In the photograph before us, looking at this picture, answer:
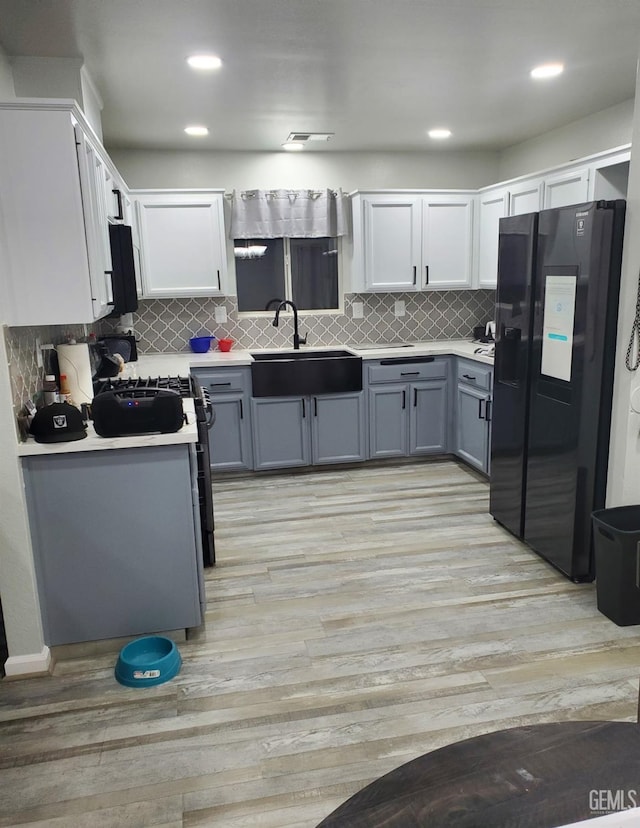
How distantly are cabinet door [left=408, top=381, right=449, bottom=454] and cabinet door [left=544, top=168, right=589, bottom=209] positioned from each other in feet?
5.13

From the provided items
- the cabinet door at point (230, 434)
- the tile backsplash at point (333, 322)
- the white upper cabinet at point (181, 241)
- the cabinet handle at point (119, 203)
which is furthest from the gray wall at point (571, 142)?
the cabinet handle at point (119, 203)

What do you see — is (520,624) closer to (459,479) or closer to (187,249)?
(459,479)

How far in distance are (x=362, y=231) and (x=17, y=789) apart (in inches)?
172

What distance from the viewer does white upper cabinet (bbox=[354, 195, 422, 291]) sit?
5199 millimetres

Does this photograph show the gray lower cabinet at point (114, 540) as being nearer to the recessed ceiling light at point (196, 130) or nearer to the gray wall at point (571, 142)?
the recessed ceiling light at point (196, 130)

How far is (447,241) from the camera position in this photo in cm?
535

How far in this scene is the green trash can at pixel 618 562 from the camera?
8.77ft

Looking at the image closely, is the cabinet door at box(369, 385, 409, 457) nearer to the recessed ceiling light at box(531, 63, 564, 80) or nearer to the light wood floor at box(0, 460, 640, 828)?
the light wood floor at box(0, 460, 640, 828)

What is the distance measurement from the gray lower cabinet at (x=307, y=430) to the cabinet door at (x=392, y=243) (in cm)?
104

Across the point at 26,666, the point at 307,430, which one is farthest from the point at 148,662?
the point at 307,430

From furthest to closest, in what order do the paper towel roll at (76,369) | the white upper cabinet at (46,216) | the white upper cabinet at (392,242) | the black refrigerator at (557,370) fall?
1. the white upper cabinet at (392,242)
2. the paper towel roll at (76,369)
3. the black refrigerator at (557,370)
4. the white upper cabinet at (46,216)

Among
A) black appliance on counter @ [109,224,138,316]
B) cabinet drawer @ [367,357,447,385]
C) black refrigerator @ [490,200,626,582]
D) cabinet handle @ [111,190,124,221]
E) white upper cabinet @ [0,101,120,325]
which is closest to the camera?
white upper cabinet @ [0,101,120,325]

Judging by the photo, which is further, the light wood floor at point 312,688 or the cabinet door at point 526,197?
the cabinet door at point 526,197

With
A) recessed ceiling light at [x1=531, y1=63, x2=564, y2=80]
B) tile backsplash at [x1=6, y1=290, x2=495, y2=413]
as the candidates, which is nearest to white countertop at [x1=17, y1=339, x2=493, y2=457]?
tile backsplash at [x1=6, y1=290, x2=495, y2=413]
